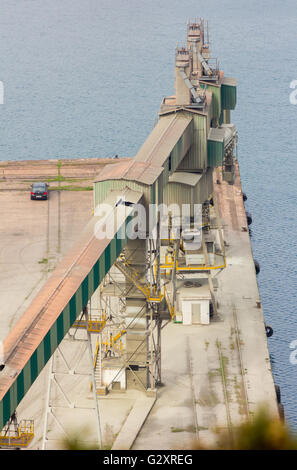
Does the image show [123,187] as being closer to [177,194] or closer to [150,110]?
[177,194]

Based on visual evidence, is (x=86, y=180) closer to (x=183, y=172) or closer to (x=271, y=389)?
(x=183, y=172)

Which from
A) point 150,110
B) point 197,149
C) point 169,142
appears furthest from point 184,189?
point 150,110

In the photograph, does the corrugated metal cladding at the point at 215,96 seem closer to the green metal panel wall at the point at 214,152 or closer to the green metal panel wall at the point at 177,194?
the green metal panel wall at the point at 214,152

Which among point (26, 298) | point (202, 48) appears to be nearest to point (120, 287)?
point (26, 298)

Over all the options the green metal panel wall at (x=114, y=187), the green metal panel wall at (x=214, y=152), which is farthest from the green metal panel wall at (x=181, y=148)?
the green metal panel wall at (x=114, y=187)

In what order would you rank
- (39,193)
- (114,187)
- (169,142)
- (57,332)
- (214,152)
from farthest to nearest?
(39,193), (214,152), (169,142), (114,187), (57,332)

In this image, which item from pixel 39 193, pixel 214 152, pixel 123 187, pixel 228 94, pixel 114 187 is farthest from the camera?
pixel 39 193

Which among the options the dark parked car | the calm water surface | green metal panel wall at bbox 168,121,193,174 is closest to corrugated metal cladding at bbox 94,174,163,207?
green metal panel wall at bbox 168,121,193,174

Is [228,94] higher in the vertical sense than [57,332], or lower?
higher
